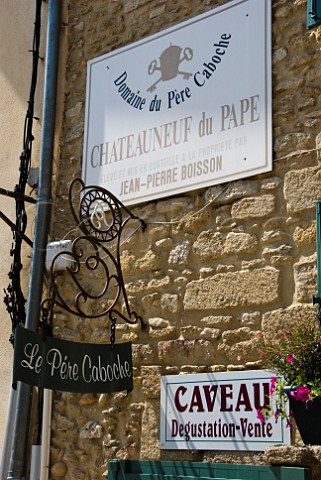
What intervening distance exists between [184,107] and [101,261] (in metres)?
1.14

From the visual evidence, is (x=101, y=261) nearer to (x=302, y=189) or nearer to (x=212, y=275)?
(x=212, y=275)

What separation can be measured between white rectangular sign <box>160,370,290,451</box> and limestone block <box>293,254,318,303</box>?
1.58 feet

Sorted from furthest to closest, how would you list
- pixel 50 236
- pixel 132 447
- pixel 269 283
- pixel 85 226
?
pixel 50 236 → pixel 85 226 → pixel 132 447 → pixel 269 283

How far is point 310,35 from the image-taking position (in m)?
5.21

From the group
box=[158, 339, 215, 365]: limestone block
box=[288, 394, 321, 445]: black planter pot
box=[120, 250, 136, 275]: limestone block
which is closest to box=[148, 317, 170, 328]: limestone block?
box=[158, 339, 215, 365]: limestone block

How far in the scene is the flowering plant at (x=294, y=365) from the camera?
4.25m

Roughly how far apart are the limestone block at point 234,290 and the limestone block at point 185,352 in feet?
0.72

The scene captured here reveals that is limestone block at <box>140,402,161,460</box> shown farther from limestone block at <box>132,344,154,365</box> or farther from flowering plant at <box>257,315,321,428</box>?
flowering plant at <box>257,315,321,428</box>

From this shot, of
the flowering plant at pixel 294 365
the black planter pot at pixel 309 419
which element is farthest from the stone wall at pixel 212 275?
the black planter pot at pixel 309 419

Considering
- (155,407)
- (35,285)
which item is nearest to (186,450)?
(155,407)

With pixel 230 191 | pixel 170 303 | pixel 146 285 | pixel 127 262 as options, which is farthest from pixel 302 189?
pixel 127 262

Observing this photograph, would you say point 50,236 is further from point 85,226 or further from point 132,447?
point 132,447

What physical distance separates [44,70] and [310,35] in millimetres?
2291

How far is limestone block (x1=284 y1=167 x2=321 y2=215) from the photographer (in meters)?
4.95
